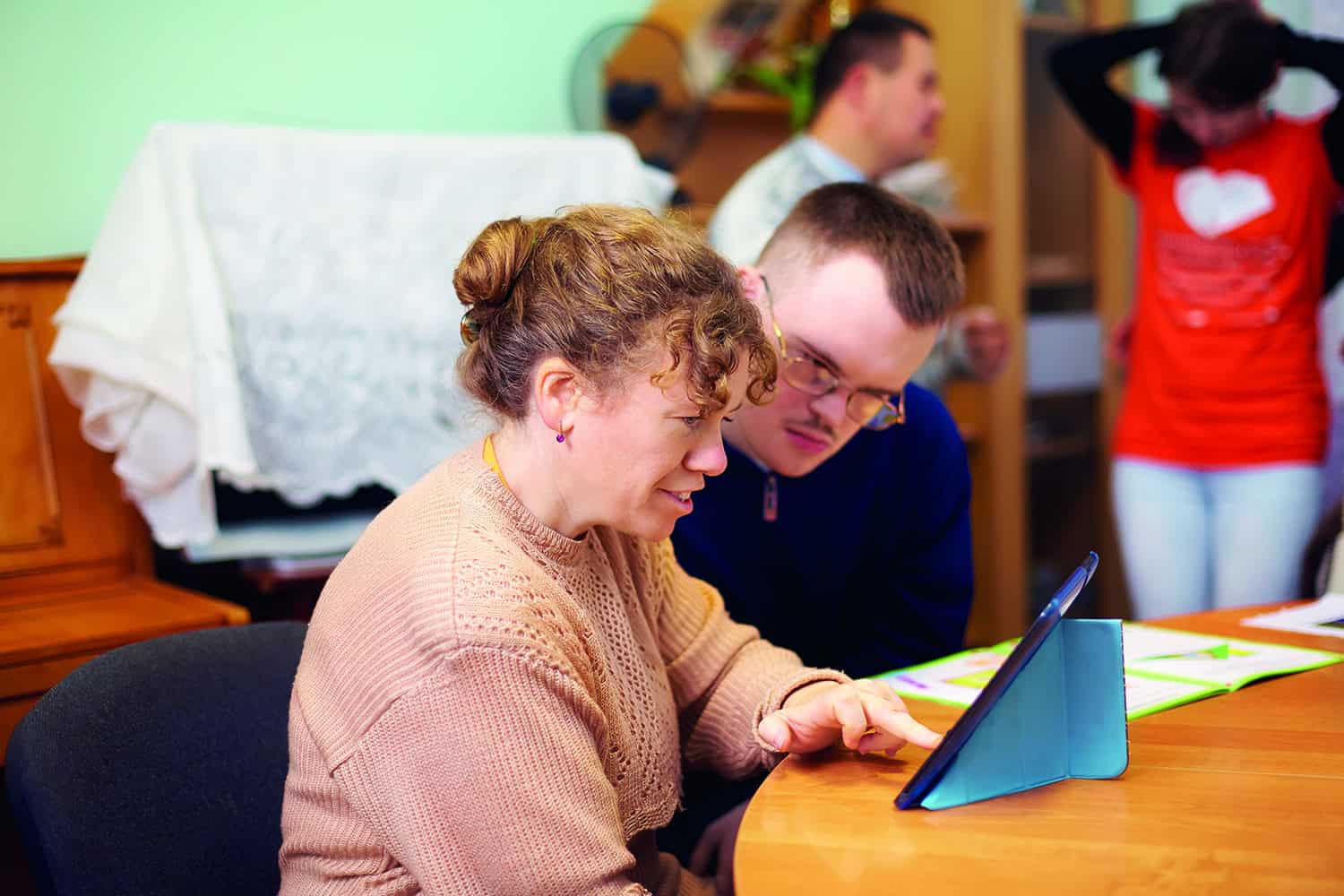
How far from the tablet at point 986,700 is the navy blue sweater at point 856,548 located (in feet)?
2.07

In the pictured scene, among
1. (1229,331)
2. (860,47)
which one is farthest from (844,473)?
(860,47)

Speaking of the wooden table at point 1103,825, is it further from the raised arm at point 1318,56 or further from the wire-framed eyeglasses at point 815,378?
the raised arm at point 1318,56

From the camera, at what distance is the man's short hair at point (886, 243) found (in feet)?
4.47

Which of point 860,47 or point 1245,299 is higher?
point 860,47

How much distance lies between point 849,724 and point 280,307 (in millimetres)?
1405

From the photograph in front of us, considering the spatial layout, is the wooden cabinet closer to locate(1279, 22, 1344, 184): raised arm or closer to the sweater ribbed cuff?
the sweater ribbed cuff

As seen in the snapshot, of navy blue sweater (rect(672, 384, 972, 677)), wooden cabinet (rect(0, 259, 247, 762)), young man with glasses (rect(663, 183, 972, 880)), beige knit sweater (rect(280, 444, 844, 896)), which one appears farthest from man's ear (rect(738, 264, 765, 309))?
wooden cabinet (rect(0, 259, 247, 762))

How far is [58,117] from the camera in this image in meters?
2.22

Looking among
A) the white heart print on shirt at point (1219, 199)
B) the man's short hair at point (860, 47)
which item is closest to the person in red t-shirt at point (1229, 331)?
the white heart print on shirt at point (1219, 199)

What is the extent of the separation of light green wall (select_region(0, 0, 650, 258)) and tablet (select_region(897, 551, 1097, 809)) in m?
1.93

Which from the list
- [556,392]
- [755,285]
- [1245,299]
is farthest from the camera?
[1245,299]

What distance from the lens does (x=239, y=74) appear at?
2.46m

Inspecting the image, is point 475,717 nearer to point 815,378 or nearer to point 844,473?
point 815,378

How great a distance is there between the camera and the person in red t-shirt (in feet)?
8.18
